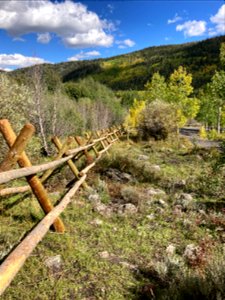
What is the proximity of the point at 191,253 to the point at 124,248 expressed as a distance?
1004 millimetres

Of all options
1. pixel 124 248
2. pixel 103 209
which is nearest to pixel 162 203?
pixel 103 209

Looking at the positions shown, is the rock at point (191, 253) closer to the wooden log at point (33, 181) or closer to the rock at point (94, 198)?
the wooden log at point (33, 181)

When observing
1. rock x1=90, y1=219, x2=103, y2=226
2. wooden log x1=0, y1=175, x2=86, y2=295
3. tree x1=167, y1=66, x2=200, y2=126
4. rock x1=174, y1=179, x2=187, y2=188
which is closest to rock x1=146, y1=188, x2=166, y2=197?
rock x1=174, y1=179, x2=187, y2=188

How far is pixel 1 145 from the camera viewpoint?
7.40 metres

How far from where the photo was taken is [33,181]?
4797 millimetres

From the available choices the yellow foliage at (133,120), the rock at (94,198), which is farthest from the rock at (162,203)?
the yellow foliage at (133,120)

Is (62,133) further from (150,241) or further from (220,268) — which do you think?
(220,268)

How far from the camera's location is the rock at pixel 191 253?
4848 mm

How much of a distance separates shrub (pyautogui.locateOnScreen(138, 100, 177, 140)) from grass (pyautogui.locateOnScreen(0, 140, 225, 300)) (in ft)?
47.3

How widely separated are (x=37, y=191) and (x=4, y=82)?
536cm

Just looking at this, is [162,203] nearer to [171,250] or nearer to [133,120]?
[171,250]

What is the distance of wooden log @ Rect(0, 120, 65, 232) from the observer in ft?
14.4

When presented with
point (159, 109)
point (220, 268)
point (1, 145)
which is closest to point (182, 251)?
point (220, 268)

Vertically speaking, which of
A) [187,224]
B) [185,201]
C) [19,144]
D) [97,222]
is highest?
[19,144]
